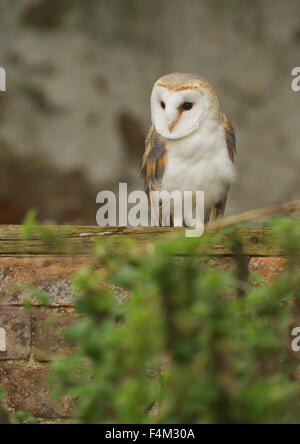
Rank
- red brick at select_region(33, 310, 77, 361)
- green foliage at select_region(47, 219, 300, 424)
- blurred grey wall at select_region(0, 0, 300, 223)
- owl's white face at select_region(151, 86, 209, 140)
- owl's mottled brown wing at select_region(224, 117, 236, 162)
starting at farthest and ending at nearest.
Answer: blurred grey wall at select_region(0, 0, 300, 223)
owl's mottled brown wing at select_region(224, 117, 236, 162)
owl's white face at select_region(151, 86, 209, 140)
red brick at select_region(33, 310, 77, 361)
green foliage at select_region(47, 219, 300, 424)

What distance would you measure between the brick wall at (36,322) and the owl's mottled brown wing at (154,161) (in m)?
0.90

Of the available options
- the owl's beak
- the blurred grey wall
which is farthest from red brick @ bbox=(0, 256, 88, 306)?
the blurred grey wall

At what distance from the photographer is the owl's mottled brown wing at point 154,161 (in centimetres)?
Result: 213

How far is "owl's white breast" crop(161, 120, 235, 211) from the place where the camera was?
80.8 inches

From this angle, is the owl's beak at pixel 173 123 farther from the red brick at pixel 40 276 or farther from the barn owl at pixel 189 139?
the red brick at pixel 40 276

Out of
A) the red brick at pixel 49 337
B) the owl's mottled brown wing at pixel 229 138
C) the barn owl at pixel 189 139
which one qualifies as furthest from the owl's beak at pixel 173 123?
the red brick at pixel 49 337

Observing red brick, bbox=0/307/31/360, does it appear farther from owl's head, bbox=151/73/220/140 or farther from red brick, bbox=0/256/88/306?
owl's head, bbox=151/73/220/140

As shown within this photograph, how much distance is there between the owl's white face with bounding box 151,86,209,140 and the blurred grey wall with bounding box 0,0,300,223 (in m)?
1.75

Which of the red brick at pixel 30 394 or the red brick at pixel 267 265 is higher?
the red brick at pixel 267 265

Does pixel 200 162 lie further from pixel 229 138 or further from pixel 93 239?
pixel 93 239
